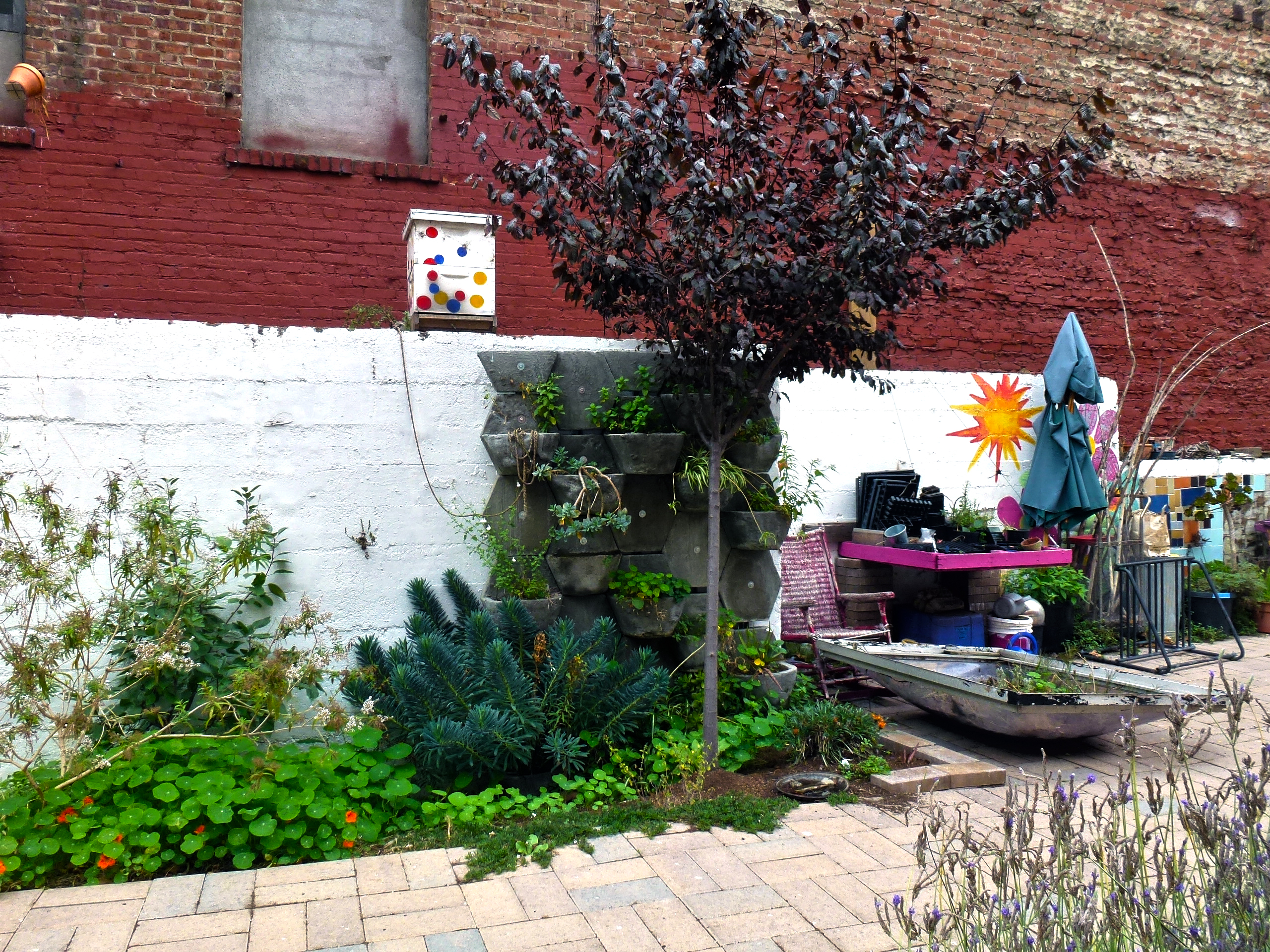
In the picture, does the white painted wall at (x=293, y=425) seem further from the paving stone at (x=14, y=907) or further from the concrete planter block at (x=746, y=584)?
the paving stone at (x=14, y=907)

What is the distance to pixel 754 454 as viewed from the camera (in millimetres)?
5043

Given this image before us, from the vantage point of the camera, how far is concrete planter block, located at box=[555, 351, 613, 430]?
4.90 metres

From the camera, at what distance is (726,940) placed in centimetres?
303

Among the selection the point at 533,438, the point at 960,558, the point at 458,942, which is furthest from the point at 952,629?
the point at 458,942

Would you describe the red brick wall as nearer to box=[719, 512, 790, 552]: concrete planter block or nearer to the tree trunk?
box=[719, 512, 790, 552]: concrete planter block

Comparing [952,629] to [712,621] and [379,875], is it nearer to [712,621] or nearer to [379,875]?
[712,621]

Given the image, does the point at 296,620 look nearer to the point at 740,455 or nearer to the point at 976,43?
the point at 740,455

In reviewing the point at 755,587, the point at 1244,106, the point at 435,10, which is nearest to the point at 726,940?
the point at 755,587

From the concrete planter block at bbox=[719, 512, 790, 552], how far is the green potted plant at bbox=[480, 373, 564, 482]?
982 millimetres

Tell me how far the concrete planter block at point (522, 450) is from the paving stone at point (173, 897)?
7.29 ft

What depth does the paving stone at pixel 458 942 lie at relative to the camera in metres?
2.96

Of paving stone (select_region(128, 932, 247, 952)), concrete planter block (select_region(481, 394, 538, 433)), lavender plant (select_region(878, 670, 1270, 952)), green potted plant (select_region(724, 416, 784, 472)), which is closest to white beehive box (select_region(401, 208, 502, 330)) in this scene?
concrete planter block (select_region(481, 394, 538, 433))

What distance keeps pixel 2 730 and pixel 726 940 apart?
291cm

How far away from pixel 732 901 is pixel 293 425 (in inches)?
118
